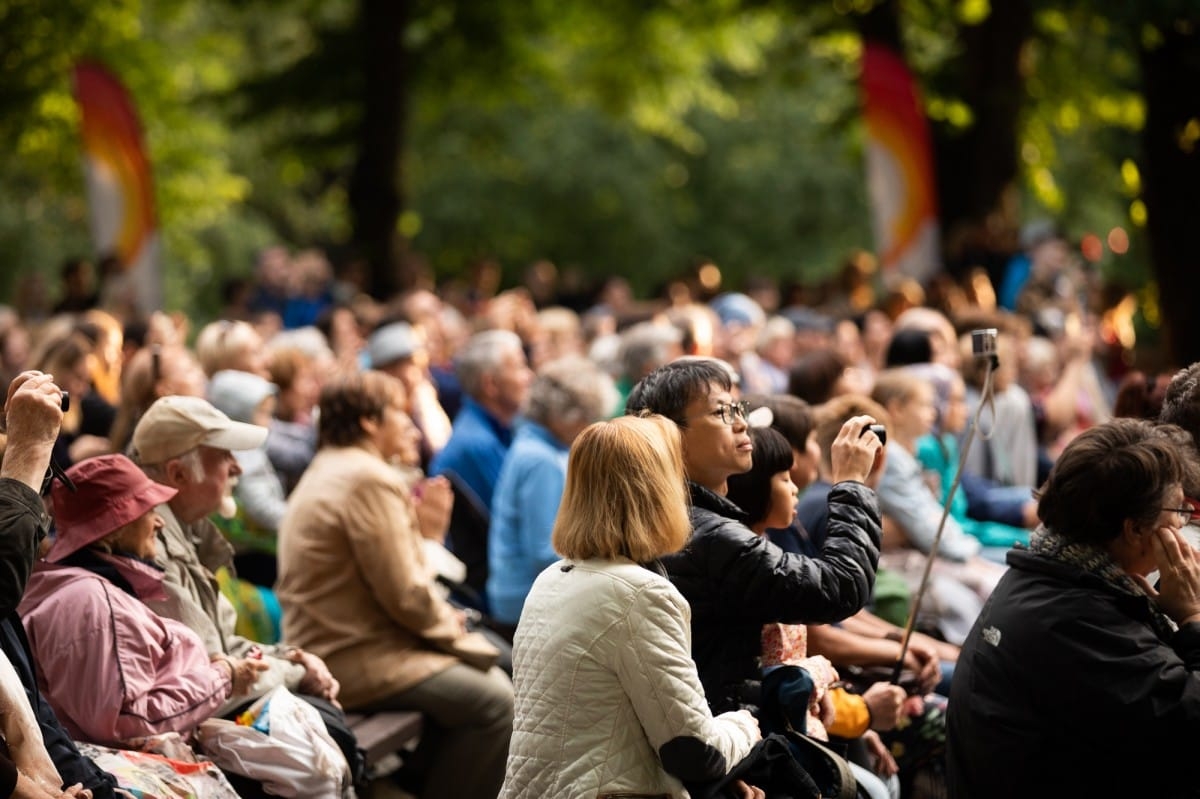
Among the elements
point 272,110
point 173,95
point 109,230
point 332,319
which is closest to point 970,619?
point 332,319

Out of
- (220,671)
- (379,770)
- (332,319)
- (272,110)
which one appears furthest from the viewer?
(272,110)

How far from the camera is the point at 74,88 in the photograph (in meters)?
15.6

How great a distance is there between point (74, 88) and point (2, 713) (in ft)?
40.0

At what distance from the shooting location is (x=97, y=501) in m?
5.31

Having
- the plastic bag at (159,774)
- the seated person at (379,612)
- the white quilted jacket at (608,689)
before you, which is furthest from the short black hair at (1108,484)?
the seated person at (379,612)

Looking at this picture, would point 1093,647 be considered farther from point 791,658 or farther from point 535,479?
point 535,479

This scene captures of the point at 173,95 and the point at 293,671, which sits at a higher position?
the point at 173,95

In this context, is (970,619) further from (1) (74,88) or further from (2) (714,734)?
(1) (74,88)

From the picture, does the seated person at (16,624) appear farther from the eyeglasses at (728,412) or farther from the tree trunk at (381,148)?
the tree trunk at (381,148)

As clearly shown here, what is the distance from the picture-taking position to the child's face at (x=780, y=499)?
5.47 meters

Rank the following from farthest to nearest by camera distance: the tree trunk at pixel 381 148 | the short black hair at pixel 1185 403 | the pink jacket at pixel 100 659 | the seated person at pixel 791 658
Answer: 1. the tree trunk at pixel 381 148
2. the short black hair at pixel 1185 403
3. the seated person at pixel 791 658
4. the pink jacket at pixel 100 659

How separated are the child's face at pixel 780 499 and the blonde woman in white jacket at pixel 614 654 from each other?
91 cm

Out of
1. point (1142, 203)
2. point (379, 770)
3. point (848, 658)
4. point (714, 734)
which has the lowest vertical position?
point (379, 770)

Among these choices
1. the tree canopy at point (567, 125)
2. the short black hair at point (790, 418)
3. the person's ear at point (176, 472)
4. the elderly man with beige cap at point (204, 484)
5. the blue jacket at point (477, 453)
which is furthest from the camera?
the tree canopy at point (567, 125)
